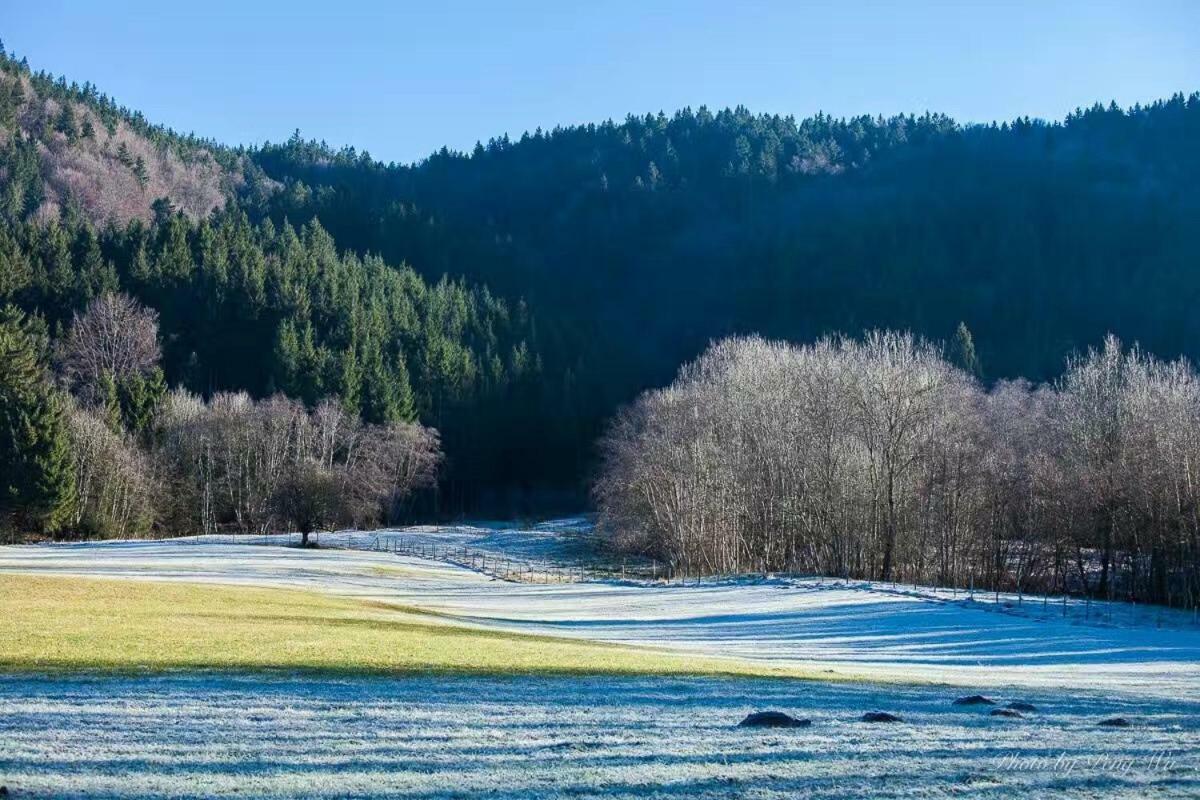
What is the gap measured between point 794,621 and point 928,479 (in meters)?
23.2

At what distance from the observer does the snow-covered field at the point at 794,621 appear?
22.4m

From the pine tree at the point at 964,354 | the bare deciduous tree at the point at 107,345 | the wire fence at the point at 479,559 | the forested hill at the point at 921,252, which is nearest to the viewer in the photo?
the wire fence at the point at 479,559

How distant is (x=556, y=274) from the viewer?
188625 millimetres

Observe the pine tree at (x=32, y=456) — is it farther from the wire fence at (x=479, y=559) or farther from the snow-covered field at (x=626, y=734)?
the snow-covered field at (x=626, y=734)

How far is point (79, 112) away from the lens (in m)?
170

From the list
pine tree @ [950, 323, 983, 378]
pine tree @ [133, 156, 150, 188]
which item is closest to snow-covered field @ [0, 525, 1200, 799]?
pine tree @ [950, 323, 983, 378]

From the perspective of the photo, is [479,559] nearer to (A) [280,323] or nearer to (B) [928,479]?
(B) [928,479]

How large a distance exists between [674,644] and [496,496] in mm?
96110

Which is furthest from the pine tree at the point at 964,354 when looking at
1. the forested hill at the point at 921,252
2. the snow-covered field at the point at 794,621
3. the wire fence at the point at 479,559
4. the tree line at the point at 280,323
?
the snow-covered field at the point at 794,621

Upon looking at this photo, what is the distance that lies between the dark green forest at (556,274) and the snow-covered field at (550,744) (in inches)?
3799

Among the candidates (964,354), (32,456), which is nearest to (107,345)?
(32,456)

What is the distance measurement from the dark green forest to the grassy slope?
3079 inches

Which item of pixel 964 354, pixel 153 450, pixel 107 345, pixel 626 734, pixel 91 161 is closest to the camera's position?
pixel 626 734

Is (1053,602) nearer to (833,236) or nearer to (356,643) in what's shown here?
(356,643)
